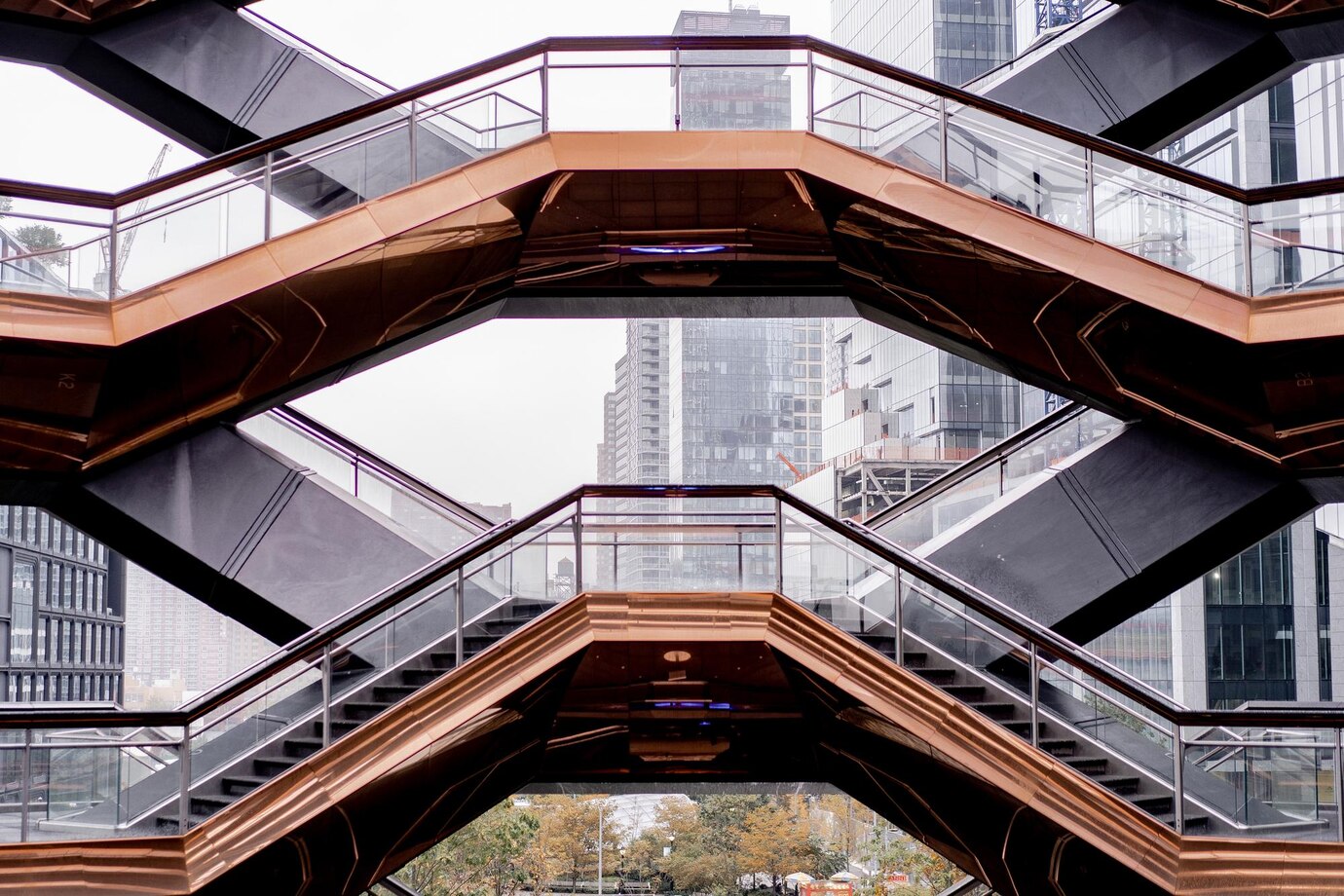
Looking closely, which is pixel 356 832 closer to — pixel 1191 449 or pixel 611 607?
pixel 611 607

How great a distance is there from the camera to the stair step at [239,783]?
31.3 feet

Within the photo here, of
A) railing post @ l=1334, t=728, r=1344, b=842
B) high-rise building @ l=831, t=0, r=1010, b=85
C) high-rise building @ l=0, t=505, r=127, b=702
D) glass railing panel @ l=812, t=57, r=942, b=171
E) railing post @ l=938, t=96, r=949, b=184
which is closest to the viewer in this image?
railing post @ l=1334, t=728, r=1344, b=842

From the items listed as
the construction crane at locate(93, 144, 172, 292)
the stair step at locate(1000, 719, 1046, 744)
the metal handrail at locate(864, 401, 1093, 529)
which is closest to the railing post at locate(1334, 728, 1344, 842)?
the stair step at locate(1000, 719, 1046, 744)

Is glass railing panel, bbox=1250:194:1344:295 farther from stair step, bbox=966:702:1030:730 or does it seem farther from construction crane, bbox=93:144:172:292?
construction crane, bbox=93:144:172:292

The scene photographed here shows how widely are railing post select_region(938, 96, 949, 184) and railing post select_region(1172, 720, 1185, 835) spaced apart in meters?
4.94

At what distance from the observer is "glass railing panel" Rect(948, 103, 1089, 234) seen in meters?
10.1

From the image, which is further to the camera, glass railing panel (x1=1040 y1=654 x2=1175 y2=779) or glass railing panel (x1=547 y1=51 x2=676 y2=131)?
glass railing panel (x1=547 y1=51 x2=676 y2=131)

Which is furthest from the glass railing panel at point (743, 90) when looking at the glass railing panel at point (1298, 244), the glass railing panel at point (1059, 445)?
the glass railing panel at point (1059, 445)

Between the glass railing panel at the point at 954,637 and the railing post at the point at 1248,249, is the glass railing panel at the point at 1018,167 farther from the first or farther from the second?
→ the glass railing panel at the point at 954,637

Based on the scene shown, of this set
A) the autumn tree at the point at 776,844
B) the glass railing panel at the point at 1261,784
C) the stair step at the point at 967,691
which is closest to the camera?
the glass railing panel at the point at 1261,784

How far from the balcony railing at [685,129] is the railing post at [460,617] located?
3370mm

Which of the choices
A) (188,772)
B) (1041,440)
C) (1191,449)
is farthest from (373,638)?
(1191,449)

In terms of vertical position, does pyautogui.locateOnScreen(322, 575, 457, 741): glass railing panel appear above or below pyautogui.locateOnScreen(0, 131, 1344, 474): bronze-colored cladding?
below

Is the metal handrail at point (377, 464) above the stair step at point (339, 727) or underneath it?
above
